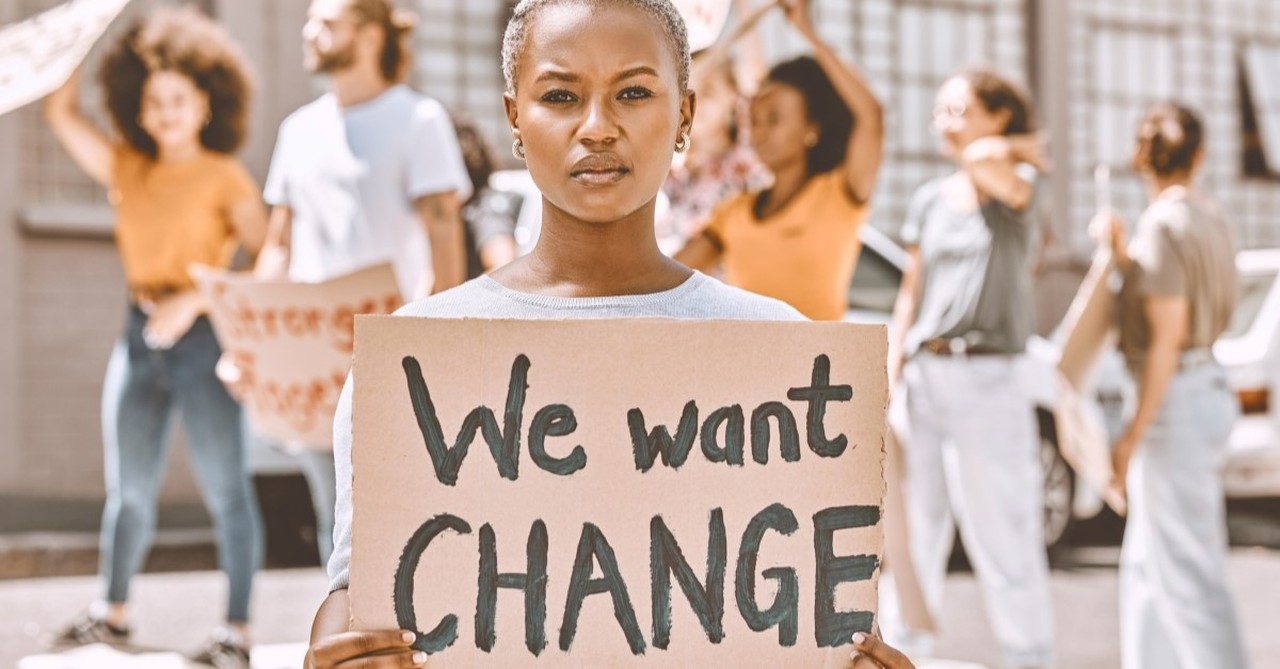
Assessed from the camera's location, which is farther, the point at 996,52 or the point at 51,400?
the point at 996,52

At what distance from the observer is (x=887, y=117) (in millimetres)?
13250

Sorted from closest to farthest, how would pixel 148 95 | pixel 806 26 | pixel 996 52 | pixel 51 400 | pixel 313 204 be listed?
pixel 806 26 → pixel 313 204 → pixel 148 95 → pixel 51 400 → pixel 996 52

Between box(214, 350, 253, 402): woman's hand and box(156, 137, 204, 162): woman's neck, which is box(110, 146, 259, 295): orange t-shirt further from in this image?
box(214, 350, 253, 402): woman's hand

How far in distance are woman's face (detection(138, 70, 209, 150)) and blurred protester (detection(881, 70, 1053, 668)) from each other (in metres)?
2.36

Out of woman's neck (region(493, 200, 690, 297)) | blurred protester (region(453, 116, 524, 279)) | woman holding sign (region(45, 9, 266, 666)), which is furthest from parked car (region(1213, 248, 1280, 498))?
woman's neck (region(493, 200, 690, 297))

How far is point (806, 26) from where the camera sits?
13.8ft

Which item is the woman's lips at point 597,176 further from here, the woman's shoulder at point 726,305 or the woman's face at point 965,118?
the woman's face at point 965,118

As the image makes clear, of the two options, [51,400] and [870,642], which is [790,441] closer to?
[870,642]

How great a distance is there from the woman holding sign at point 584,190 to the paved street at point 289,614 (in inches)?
132

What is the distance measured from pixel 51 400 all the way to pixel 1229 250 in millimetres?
7544

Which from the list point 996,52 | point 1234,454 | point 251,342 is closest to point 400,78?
point 251,342

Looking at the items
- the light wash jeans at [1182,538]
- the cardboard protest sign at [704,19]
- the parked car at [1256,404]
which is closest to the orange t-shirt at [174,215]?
the cardboard protest sign at [704,19]

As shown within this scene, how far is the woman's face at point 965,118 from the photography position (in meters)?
5.41

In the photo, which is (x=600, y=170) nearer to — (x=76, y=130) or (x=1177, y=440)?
(x=1177, y=440)
